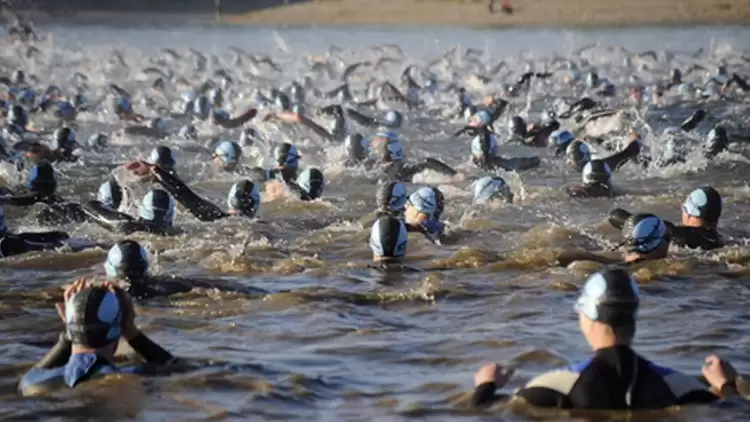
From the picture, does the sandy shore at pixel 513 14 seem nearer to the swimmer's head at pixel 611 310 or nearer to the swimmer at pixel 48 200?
the swimmer at pixel 48 200

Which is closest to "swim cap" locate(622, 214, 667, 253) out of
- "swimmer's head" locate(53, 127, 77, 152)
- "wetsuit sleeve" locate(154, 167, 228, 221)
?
"wetsuit sleeve" locate(154, 167, 228, 221)

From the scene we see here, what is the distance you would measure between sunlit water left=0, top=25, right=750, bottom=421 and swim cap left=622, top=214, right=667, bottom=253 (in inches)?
13.8

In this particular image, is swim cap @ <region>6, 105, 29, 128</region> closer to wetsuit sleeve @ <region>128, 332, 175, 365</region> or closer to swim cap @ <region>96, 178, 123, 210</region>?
swim cap @ <region>96, 178, 123, 210</region>

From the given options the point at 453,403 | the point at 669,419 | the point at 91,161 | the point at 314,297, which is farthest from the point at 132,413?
the point at 91,161

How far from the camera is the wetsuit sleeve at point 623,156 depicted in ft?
63.8

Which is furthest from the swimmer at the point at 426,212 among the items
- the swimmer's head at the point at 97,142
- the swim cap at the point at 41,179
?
the swimmer's head at the point at 97,142

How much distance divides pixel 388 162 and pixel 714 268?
7927 mm

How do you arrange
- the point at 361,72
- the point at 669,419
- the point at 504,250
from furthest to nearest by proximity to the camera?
the point at 361,72
the point at 504,250
the point at 669,419

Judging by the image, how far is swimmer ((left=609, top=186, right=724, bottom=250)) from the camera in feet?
41.2

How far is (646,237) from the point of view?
1147 cm

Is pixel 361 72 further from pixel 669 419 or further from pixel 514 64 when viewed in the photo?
pixel 669 419

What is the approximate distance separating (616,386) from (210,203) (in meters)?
9.11

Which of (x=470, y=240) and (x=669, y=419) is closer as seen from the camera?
(x=669, y=419)

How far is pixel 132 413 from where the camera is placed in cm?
757
